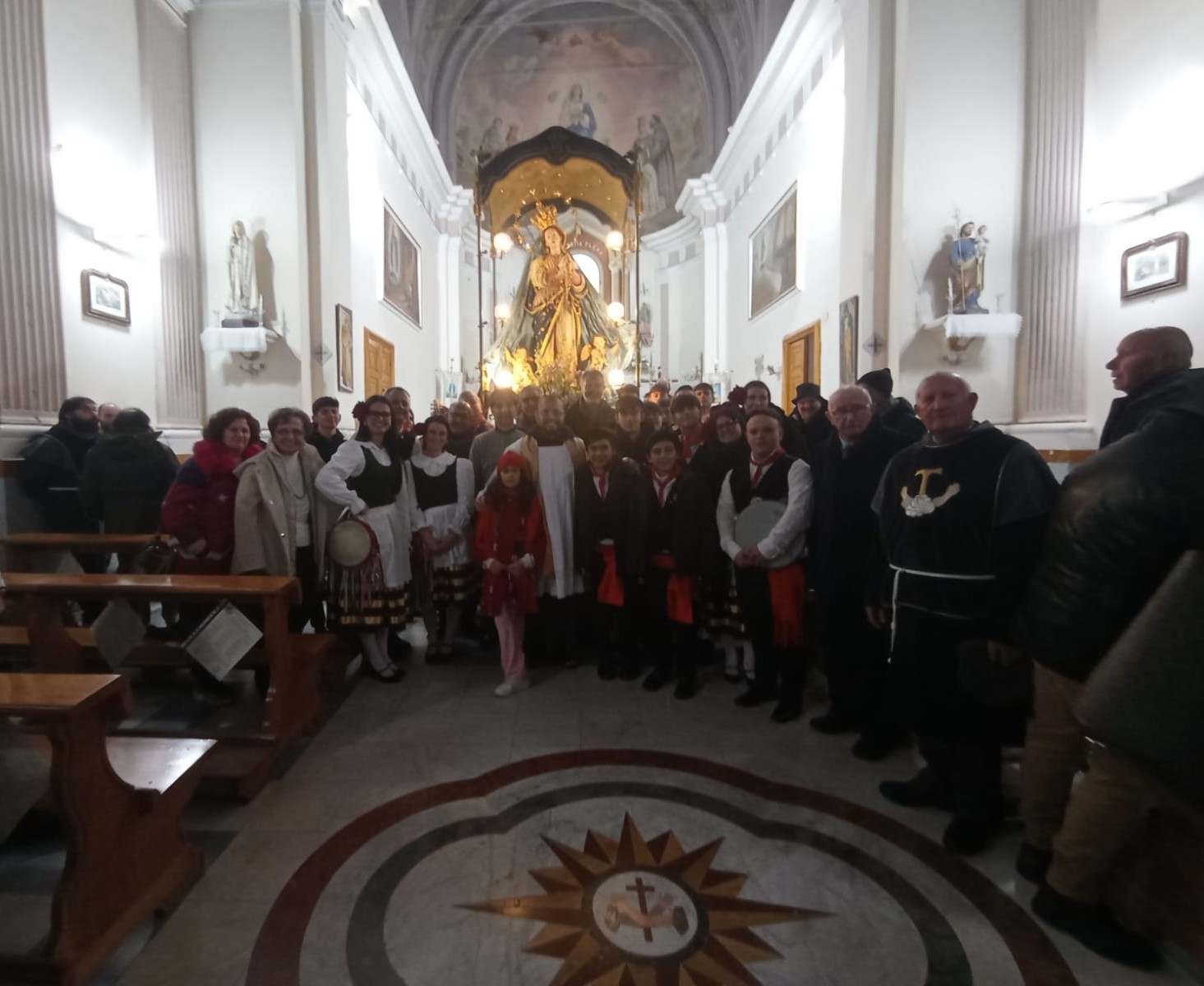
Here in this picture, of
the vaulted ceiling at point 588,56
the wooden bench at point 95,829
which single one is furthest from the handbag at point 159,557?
the vaulted ceiling at point 588,56

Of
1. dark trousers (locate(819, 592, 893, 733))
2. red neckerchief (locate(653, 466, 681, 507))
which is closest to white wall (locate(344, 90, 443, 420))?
red neckerchief (locate(653, 466, 681, 507))

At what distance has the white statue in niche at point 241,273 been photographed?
6.80m

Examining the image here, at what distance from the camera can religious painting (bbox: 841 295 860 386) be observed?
6.89 meters

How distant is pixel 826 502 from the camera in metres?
3.08

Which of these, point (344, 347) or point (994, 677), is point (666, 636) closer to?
point (994, 677)

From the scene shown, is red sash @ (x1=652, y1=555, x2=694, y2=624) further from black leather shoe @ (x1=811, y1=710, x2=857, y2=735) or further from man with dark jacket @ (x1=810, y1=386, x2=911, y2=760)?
black leather shoe @ (x1=811, y1=710, x2=857, y2=735)

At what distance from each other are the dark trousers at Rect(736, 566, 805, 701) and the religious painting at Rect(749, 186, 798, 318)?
763 centimetres

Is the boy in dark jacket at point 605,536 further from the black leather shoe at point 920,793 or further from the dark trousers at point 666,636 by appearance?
the black leather shoe at point 920,793

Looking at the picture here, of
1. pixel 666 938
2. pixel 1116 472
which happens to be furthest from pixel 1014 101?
pixel 666 938

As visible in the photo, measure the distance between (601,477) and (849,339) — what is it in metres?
4.52

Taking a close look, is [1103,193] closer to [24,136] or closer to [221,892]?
[221,892]

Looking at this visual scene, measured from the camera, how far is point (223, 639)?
2.76 meters

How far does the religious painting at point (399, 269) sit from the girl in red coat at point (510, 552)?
7.73 metres

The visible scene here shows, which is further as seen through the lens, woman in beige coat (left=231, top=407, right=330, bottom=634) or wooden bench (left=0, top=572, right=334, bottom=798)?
woman in beige coat (left=231, top=407, right=330, bottom=634)
